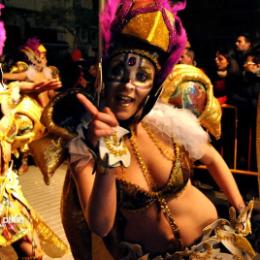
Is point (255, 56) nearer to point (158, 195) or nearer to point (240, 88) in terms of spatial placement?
point (240, 88)

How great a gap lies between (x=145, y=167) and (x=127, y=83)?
1.05 ft

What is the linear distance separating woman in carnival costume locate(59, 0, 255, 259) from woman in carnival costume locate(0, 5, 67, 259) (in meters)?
0.85

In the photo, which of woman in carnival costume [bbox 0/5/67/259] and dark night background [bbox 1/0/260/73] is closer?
woman in carnival costume [bbox 0/5/67/259]

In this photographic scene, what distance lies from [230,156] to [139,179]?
3.53m

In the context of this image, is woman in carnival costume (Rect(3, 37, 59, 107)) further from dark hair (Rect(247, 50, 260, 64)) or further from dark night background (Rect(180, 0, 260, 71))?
dark night background (Rect(180, 0, 260, 71))

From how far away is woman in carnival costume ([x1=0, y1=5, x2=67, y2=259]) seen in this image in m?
2.44

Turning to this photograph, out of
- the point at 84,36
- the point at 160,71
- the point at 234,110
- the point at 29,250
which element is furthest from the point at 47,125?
the point at 84,36

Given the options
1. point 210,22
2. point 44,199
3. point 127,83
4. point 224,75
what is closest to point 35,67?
point 44,199

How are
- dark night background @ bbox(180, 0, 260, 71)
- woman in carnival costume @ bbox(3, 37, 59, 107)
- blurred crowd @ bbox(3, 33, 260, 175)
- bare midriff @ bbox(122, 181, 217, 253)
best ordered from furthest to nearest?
dark night background @ bbox(180, 0, 260, 71)
blurred crowd @ bbox(3, 33, 260, 175)
woman in carnival costume @ bbox(3, 37, 59, 107)
bare midriff @ bbox(122, 181, 217, 253)

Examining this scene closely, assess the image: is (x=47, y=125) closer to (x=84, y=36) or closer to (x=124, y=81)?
(x=124, y=81)

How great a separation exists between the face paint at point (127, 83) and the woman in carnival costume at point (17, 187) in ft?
2.94

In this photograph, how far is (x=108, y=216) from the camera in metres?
1.36

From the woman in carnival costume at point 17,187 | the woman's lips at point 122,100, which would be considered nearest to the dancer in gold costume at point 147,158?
the woman's lips at point 122,100

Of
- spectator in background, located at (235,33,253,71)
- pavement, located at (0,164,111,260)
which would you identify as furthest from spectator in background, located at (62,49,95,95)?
spectator in background, located at (235,33,253,71)
